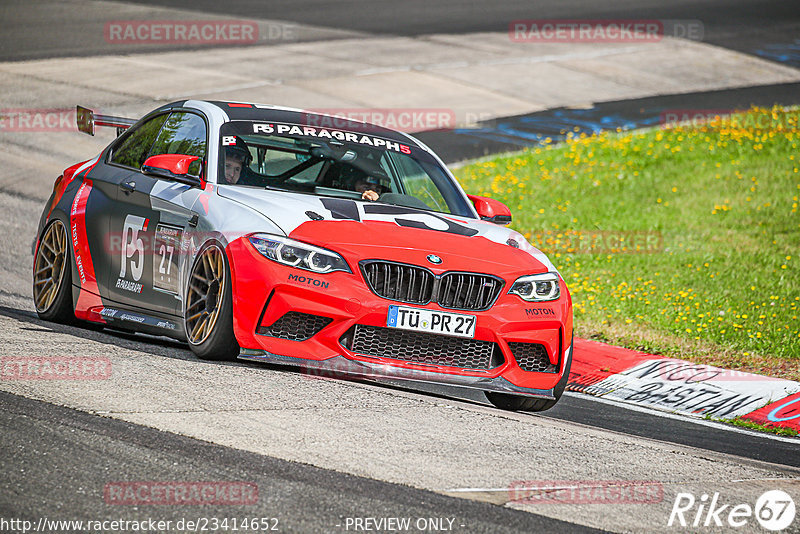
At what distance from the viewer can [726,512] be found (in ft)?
17.0

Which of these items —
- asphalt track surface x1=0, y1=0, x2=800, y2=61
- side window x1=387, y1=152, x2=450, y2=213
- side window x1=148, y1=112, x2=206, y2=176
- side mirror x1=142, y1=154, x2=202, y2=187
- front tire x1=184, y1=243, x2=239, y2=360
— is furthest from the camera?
asphalt track surface x1=0, y1=0, x2=800, y2=61

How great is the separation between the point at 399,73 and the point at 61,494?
20.3 m

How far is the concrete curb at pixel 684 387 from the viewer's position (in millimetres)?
8492

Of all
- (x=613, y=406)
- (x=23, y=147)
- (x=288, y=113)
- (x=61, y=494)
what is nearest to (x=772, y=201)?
(x=613, y=406)

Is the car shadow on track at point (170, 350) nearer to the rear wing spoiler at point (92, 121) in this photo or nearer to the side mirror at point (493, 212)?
the side mirror at point (493, 212)

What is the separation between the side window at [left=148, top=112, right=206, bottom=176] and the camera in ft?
25.3

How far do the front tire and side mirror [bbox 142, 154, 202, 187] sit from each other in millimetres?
693

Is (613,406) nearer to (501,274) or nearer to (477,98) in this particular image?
(501,274)

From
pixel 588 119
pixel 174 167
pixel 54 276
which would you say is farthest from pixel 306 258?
pixel 588 119

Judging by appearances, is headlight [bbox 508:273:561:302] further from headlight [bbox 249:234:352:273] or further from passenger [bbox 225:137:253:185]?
passenger [bbox 225:137:253:185]

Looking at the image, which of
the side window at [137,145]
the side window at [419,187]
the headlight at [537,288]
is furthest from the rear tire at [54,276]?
the headlight at [537,288]

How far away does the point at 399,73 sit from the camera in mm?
24031

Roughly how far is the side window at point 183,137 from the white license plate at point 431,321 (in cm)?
191

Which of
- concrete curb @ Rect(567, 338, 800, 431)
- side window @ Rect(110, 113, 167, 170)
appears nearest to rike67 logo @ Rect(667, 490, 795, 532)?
concrete curb @ Rect(567, 338, 800, 431)
